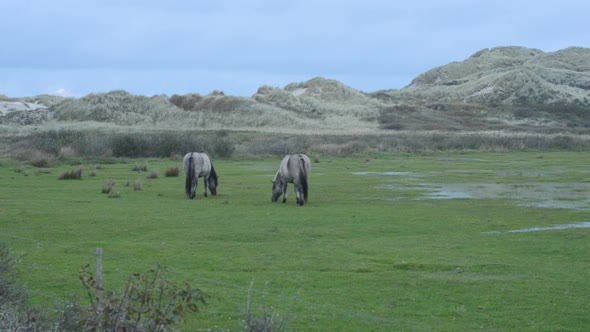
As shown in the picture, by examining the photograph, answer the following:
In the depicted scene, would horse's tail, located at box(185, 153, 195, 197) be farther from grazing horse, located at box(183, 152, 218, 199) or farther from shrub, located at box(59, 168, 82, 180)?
shrub, located at box(59, 168, 82, 180)

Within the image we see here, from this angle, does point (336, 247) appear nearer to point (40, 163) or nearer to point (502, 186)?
point (502, 186)

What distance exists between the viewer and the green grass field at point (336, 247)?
1170cm

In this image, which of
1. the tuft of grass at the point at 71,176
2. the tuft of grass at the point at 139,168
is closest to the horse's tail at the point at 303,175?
the tuft of grass at the point at 71,176

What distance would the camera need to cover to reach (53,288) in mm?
12742

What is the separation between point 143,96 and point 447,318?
309 feet

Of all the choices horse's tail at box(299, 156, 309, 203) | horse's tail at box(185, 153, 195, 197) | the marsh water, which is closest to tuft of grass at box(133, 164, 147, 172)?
the marsh water

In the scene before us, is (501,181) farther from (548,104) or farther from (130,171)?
(548,104)

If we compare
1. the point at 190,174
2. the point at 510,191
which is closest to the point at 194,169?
the point at 190,174

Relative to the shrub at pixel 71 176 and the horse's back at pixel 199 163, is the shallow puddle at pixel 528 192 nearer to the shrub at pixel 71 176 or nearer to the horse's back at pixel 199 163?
the horse's back at pixel 199 163

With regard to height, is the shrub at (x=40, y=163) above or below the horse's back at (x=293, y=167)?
below

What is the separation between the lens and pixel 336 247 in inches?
683

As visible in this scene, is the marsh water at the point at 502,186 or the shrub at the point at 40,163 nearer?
the marsh water at the point at 502,186

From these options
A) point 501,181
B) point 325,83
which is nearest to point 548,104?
point 325,83

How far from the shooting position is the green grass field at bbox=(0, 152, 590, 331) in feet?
38.4
